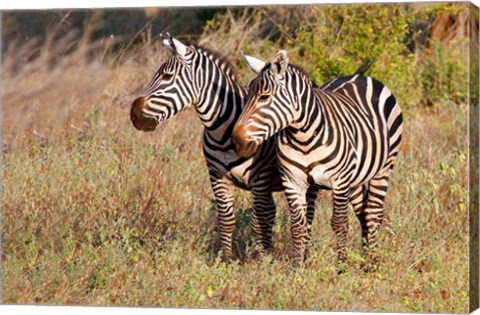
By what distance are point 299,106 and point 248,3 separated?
71cm

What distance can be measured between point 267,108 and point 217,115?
2.56 ft

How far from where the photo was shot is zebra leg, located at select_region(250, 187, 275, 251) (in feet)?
18.9

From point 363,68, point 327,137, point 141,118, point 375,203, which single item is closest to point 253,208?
point 327,137

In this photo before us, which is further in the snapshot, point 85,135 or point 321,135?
point 85,135

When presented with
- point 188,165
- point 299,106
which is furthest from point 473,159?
point 188,165

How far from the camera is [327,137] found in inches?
210

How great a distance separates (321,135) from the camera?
529cm

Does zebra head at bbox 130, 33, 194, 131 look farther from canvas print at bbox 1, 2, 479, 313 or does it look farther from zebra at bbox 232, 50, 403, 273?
zebra at bbox 232, 50, 403, 273

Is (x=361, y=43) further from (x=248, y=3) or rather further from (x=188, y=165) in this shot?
(x=248, y=3)

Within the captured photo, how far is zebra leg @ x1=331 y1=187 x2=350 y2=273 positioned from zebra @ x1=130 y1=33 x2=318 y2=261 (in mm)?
421

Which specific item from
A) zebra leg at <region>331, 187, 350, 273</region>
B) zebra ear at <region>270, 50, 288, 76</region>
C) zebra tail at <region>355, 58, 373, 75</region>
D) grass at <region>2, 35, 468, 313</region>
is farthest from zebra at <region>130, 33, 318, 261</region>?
zebra tail at <region>355, 58, 373, 75</region>

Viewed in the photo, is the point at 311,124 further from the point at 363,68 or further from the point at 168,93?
the point at 363,68

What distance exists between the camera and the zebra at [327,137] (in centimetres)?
499

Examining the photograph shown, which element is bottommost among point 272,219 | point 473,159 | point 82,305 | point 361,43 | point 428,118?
point 82,305
